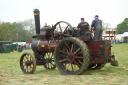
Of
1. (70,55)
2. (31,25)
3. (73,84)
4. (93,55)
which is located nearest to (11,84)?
(73,84)

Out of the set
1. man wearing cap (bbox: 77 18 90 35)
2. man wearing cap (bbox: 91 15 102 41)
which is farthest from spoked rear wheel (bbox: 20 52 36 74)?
man wearing cap (bbox: 91 15 102 41)

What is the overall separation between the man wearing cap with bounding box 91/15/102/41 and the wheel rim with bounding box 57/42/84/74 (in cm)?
75

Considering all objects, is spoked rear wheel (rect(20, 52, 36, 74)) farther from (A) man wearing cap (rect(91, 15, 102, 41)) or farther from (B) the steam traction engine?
(A) man wearing cap (rect(91, 15, 102, 41))

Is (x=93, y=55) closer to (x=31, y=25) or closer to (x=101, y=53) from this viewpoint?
(x=101, y=53)

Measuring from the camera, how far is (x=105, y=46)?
22.2 ft

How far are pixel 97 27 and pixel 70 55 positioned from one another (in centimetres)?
142

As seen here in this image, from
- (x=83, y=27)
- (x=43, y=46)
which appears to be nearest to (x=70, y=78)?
(x=83, y=27)

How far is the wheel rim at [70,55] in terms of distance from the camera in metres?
6.71

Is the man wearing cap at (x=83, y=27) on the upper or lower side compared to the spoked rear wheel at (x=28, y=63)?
upper

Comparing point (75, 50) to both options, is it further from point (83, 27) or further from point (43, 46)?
point (43, 46)

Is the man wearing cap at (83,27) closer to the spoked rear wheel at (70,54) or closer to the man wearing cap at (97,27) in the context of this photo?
the man wearing cap at (97,27)

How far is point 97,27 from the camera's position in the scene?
7148mm

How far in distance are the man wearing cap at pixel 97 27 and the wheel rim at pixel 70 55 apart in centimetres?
75

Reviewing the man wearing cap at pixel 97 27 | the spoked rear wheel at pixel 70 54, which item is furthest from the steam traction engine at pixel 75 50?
the man wearing cap at pixel 97 27
